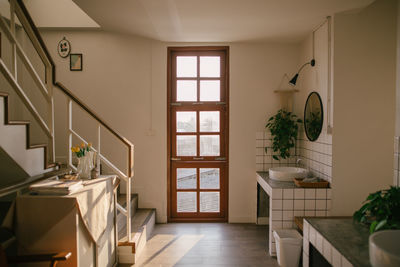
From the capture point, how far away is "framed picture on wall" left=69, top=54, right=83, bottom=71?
13.7 ft

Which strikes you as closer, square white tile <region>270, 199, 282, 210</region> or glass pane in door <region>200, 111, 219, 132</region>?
square white tile <region>270, 199, 282, 210</region>

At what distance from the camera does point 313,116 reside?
11.7 ft

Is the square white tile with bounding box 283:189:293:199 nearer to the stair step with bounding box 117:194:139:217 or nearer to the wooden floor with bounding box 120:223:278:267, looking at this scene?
the wooden floor with bounding box 120:223:278:267

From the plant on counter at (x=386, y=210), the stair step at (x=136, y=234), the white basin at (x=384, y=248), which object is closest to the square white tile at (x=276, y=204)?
the plant on counter at (x=386, y=210)

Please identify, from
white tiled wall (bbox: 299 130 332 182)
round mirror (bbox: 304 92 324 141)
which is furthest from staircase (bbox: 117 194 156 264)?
round mirror (bbox: 304 92 324 141)

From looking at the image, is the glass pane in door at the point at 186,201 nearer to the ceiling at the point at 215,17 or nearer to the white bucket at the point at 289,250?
the white bucket at the point at 289,250

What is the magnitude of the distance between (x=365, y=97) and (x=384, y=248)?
80.7 inches

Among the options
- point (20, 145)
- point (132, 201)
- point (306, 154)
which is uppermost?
point (20, 145)

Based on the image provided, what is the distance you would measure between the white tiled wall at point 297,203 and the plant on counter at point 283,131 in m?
0.92

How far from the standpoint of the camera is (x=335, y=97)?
3082 millimetres

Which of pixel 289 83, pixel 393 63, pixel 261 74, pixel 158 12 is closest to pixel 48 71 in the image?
pixel 158 12

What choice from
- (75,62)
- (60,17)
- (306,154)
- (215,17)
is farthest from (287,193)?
(60,17)

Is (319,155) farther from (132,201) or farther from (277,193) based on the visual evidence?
(132,201)

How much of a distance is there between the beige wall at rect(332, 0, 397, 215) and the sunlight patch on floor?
73.8 inches
